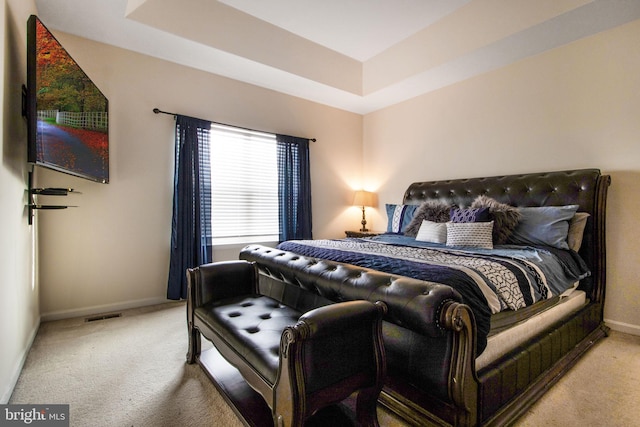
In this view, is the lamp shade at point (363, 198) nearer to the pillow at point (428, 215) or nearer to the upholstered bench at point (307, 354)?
the pillow at point (428, 215)

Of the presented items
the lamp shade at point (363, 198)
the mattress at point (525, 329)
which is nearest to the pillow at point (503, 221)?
the mattress at point (525, 329)

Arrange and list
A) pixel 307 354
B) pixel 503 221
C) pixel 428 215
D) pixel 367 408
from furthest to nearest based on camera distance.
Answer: pixel 428 215 → pixel 503 221 → pixel 367 408 → pixel 307 354

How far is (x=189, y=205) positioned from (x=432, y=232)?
2.59 meters

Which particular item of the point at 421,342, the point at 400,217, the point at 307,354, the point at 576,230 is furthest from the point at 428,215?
the point at 307,354

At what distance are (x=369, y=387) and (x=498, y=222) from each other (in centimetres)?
204

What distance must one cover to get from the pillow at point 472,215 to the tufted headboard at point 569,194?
2.07 feet

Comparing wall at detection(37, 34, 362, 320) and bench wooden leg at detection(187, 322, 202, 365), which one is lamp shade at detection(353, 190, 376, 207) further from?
bench wooden leg at detection(187, 322, 202, 365)

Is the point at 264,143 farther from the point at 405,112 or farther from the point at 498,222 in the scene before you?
the point at 498,222

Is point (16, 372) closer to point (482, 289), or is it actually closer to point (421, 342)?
point (421, 342)

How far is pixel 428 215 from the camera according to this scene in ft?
10.5

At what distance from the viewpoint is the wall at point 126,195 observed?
9.17 feet

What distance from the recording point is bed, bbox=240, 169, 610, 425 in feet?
4.21

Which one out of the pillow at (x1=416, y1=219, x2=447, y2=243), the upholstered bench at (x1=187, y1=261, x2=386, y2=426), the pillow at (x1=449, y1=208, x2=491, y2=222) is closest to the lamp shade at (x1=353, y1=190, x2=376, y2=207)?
the pillow at (x1=416, y1=219, x2=447, y2=243)

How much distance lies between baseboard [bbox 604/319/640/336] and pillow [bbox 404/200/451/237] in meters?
1.64
